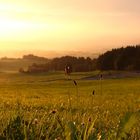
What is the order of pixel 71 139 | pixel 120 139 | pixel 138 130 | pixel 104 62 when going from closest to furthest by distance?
pixel 120 139
pixel 71 139
pixel 138 130
pixel 104 62

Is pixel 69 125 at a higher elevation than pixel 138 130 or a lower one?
higher

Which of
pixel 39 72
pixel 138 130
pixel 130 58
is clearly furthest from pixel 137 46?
pixel 138 130

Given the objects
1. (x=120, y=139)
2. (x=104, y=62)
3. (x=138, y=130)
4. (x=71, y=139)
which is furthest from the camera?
(x=104, y=62)

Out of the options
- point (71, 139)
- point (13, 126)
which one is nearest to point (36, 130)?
point (13, 126)

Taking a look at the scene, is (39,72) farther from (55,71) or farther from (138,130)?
(138,130)

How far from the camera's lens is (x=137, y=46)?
8062 cm

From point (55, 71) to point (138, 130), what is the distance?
256 feet

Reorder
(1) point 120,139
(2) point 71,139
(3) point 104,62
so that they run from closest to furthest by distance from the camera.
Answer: (1) point 120,139, (2) point 71,139, (3) point 104,62

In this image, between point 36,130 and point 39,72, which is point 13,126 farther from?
point 39,72

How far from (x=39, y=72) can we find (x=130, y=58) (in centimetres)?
1644

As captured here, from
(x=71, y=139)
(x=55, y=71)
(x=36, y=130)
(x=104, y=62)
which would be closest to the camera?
(x=71, y=139)

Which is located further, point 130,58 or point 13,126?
point 130,58

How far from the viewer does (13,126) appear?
4535 mm

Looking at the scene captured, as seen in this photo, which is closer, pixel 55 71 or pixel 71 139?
pixel 71 139
